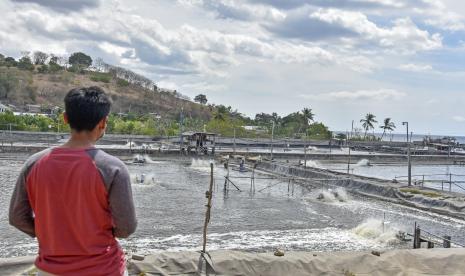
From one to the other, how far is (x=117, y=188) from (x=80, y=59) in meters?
149

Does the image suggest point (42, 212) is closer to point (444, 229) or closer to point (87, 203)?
point (87, 203)

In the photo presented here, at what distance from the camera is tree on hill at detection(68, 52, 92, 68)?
142 metres

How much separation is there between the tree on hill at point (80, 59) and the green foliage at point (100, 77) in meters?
9.89

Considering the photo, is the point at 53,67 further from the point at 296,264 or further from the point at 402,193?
the point at 296,264

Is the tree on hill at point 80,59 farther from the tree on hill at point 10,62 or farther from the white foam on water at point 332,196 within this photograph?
the white foam on water at point 332,196

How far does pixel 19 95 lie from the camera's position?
107688 millimetres

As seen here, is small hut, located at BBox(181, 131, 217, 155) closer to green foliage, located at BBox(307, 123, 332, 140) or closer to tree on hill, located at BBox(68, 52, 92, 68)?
green foliage, located at BBox(307, 123, 332, 140)

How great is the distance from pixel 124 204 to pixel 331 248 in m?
13.7

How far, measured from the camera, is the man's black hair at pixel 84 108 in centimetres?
228

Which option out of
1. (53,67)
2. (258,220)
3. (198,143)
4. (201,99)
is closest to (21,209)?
(258,220)

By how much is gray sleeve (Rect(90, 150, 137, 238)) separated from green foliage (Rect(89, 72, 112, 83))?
127140mm

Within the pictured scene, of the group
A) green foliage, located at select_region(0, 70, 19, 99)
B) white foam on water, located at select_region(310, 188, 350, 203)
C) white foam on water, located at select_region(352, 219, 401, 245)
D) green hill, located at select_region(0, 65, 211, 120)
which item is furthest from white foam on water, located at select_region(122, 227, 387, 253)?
green foliage, located at select_region(0, 70, 19, 99)

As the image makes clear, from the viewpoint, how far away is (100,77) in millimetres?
128875

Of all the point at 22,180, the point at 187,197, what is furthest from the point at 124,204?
the point at 187,197
